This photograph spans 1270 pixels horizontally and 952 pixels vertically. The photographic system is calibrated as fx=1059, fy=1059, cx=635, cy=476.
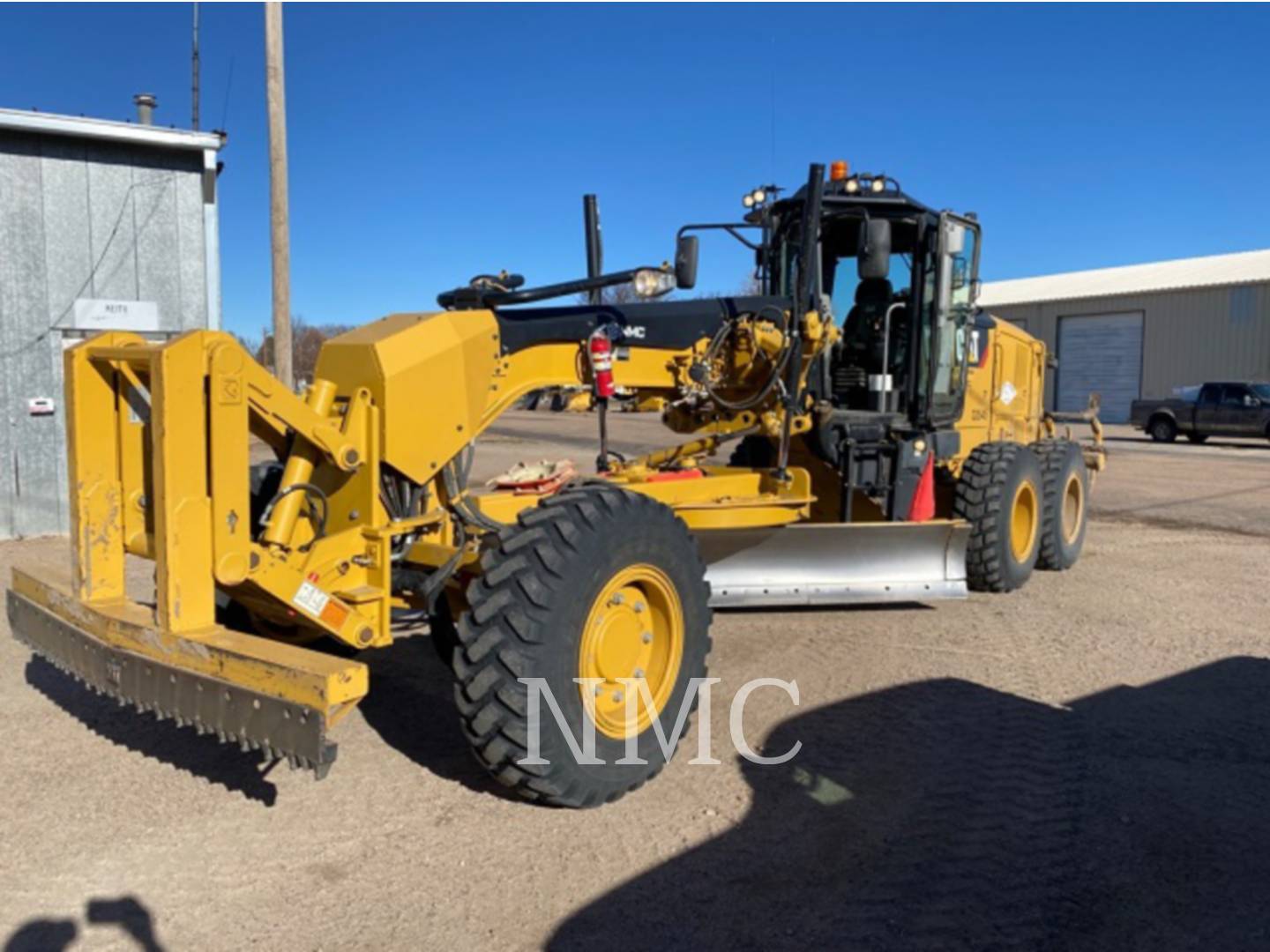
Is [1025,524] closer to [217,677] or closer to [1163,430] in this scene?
[217,677]

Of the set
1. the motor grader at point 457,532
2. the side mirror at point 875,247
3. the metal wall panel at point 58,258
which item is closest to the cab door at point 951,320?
the motor grader at point 457,532

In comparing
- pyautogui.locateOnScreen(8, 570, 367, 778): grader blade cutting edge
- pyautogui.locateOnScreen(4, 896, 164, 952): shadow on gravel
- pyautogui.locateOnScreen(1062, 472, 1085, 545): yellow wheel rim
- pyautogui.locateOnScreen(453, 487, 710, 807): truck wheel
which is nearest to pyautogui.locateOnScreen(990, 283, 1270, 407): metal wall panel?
pyautogui.locateOnScreen(1062, 472, 1085, 545): yellow wheel rim

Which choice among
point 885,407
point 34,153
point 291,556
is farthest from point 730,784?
point 34,153

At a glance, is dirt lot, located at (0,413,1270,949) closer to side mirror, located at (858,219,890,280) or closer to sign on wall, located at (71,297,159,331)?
side mirror, located at (858,219,890,280)

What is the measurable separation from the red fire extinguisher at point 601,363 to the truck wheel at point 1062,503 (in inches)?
189

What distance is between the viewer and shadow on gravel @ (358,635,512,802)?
4.49 metres

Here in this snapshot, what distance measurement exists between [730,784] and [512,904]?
4.04 feet

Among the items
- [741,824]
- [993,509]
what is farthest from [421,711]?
[993,509]

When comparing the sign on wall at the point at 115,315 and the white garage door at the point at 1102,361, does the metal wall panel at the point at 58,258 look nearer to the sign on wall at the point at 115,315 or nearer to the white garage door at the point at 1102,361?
the sign on wall at the point at 115,315

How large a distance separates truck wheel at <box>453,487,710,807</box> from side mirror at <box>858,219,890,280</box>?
8.30 ft

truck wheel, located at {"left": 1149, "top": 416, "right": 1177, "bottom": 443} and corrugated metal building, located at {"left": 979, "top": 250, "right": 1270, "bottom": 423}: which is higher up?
corrugated metal building, located at {"left": 979, "top": 250, "right": 1270, "bottom": 423}

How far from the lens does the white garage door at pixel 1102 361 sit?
37969 mm

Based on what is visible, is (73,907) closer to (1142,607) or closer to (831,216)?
(831,216)

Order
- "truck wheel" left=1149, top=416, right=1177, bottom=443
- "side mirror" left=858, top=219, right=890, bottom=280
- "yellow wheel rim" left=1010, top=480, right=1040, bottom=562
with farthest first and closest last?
"truck wheel" left=1149, top=416, right=1177, bottom=443 → "yellow wheel rim" left=1010, top=480, right=1040, bottom=562 → "side mirror" left=858, top=219, right=890, bottom=280
